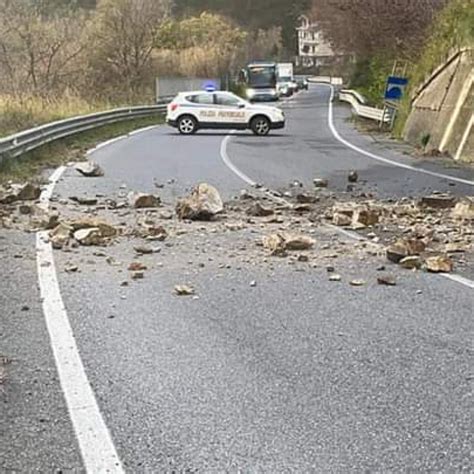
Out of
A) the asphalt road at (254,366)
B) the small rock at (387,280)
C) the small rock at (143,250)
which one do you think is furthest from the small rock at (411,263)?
the small rock at (143,250)

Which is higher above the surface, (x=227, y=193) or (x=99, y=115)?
(x=227, y=193)

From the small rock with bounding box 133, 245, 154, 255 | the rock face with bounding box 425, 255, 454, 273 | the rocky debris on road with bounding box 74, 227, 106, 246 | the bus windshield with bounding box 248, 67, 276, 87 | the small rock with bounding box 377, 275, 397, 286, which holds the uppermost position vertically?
the small rock with bounding box 377, 275, 397, 286

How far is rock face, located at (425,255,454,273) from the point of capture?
821 cm

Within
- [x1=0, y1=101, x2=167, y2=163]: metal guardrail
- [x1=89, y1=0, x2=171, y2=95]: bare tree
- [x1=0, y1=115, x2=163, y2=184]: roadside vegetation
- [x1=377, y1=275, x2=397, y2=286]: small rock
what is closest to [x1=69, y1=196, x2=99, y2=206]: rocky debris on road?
[x1=0, y1=115, x2=163, y2=184]: roadside vegetation

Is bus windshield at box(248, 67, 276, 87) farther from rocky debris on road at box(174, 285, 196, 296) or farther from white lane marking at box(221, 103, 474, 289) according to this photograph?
rocky debris on road at box(174, 285, 196, 296)

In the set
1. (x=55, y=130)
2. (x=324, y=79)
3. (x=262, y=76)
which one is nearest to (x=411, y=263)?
(x=55, y=130)

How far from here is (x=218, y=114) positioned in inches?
1243

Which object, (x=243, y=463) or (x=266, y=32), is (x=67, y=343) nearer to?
(x=243, y=463)

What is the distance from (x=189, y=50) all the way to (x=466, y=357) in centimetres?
6034

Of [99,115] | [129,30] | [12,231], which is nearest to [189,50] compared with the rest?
[129,30]

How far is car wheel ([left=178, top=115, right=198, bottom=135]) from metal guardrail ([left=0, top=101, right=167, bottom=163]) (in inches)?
102

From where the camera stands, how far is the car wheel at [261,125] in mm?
31125

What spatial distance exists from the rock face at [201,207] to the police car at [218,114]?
1950cm

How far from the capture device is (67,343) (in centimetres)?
589
